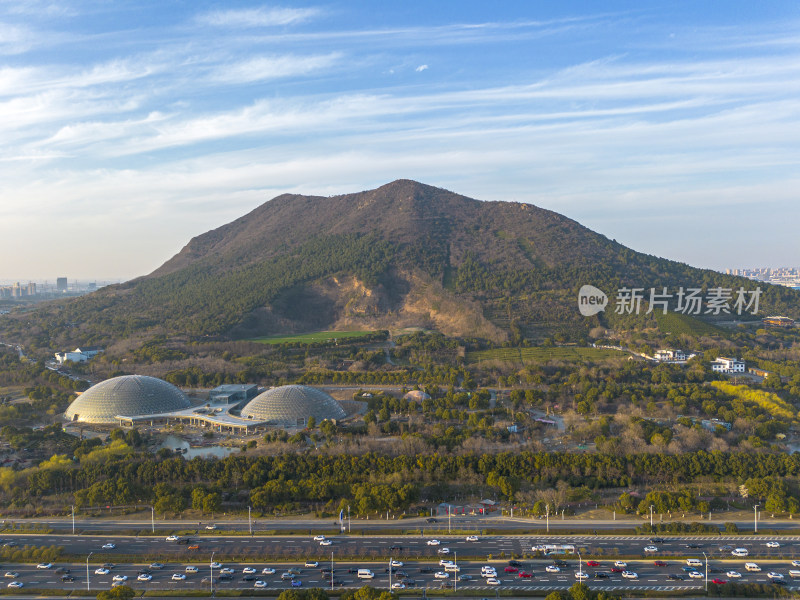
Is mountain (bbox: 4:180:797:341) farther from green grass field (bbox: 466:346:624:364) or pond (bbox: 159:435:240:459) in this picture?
pond (bbox: 159:435:240:459)

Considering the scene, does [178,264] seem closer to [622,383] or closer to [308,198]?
[308,198]

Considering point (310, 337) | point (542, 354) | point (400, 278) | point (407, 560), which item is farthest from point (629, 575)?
point (400, 278)

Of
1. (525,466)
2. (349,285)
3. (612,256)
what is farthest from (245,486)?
(612,256)

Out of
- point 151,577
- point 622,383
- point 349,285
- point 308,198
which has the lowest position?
point 151,577

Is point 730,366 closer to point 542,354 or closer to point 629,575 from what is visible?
point 542,354

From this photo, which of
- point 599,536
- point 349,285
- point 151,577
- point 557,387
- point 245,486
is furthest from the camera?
point 349,285

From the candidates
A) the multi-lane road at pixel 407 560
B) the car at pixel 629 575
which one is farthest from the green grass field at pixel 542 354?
the car at pixel 629 575
